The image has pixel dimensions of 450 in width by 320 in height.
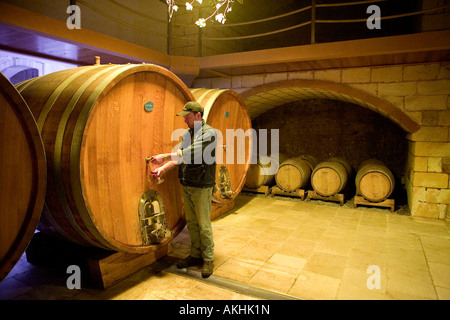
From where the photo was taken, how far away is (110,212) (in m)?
2.56

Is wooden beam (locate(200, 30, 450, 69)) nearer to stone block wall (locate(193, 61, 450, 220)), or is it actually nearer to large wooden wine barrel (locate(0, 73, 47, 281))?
stone block wall (locate(193, 61, 450, 220))

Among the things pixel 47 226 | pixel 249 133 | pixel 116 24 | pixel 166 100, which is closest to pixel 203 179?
pixel 166 100

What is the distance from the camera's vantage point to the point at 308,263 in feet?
11.3

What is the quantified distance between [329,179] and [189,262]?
3.66 meters

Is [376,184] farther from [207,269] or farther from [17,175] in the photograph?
[17,175]

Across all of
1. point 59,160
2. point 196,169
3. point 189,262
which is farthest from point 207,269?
point 59,160

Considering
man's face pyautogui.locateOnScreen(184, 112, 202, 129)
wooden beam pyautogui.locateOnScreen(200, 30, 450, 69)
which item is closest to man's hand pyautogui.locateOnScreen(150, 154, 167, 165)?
man's face pyautogui.locateOnScreen(184, 112, 202, 129)

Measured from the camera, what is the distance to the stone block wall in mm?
4977

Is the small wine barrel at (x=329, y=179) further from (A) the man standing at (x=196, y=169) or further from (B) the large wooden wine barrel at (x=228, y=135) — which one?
(A) the man standing at (x=196, y=169)

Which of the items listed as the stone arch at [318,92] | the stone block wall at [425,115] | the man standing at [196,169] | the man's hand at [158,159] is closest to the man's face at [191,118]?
the man standing at [196,169]

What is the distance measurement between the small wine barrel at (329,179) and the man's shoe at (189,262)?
11.3 ft

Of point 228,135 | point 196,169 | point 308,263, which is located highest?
point 228,135

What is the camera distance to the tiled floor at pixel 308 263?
9.19 ft
